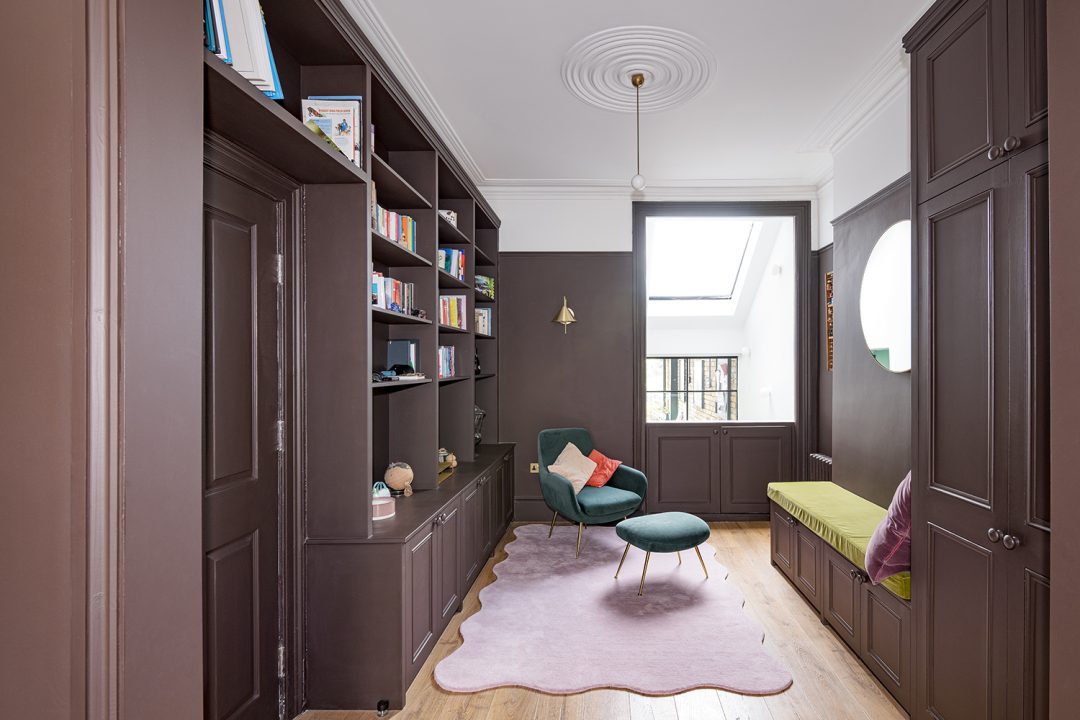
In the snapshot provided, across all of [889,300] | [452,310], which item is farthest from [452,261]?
[889,300]

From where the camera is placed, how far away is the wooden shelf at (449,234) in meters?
3.61

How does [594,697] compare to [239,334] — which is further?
[594,697]

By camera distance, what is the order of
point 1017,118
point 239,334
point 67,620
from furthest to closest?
point 239,334 < point 1017,118 < point 67,620

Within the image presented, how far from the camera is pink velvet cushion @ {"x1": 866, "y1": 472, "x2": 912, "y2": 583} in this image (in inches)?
88.0

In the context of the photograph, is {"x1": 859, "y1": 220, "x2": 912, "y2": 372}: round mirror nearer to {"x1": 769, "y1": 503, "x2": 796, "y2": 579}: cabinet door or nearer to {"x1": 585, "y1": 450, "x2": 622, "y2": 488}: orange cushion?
{"x1": 769, "y1": 503, "x2": 796, "y2": 579}: cabinet door

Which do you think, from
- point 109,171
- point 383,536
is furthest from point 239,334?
point 109,171

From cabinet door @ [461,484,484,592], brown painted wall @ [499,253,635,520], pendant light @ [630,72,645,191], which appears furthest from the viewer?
brown painted wall @ [499,253,635,520]

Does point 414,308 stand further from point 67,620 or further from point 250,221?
point 67,620

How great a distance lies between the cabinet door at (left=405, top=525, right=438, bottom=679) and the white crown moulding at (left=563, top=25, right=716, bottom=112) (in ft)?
8.10

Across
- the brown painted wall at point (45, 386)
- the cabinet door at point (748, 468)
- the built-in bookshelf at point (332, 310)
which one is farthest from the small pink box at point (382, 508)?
the cabinet door at point (748, 468)

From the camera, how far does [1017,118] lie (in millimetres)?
1628

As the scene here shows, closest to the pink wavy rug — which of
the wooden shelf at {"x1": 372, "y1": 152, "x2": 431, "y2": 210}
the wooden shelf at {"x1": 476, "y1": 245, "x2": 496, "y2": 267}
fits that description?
the wooden shelf at {"x1": 372, "y1": 152, "x2": 431, "y2": 210}

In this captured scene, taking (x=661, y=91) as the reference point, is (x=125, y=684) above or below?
below

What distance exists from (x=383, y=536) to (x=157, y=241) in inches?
62.5
